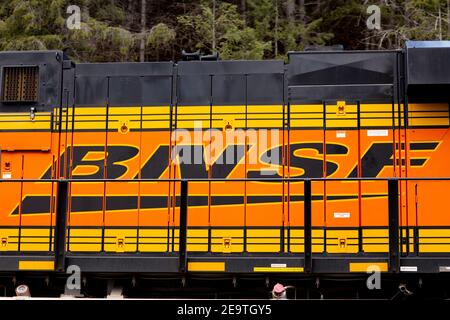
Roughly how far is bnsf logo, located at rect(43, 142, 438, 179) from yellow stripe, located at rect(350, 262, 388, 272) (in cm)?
100

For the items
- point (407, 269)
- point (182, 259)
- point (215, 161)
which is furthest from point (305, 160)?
point (182, 259)

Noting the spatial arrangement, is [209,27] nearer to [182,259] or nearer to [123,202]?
[123,202]

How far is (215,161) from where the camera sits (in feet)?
21.9

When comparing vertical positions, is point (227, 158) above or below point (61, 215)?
above

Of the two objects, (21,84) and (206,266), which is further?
(21,84)

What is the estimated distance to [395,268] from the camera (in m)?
5.89

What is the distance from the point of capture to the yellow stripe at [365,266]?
6098 mm

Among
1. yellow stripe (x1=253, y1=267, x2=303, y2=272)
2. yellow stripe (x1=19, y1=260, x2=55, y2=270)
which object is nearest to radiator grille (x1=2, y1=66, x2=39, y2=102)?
yellow stripe (x1=19, y1=260, x2=55, y2=270)

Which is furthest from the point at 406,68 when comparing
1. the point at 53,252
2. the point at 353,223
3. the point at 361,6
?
the point at 361,6

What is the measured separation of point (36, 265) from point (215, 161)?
231 cm

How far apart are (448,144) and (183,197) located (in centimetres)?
304

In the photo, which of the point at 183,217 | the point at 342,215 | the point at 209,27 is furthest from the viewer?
the point at 209,27

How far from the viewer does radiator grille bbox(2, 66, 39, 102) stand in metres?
6.90

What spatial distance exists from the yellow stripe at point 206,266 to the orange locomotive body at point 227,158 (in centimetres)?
2
